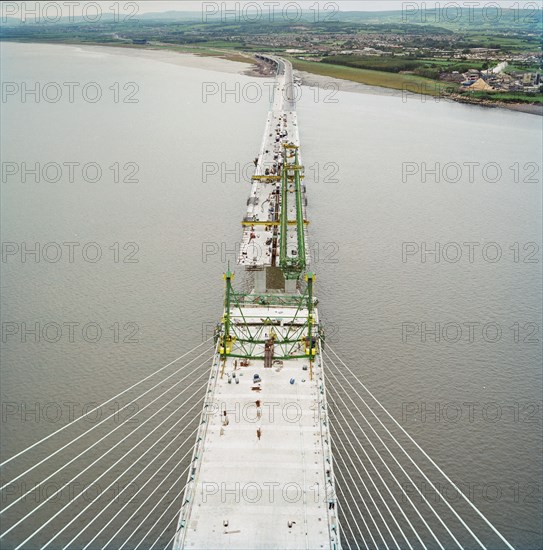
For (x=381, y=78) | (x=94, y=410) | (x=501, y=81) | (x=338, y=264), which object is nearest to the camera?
(x=94, y=410)

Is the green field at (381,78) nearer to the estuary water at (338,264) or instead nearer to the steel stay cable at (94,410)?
the estuary water at (338,264)

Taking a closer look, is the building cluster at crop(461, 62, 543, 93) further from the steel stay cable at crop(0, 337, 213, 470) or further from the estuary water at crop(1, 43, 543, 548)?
the steel stay cable at crop(0, 337, 213, 470)

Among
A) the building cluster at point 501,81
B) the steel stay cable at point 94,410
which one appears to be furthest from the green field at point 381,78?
the steel stay cable at point 94,410

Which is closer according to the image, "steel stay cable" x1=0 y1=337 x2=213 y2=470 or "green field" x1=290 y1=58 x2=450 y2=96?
"steel stay cable" x1=0 y1=337 x2=213 y2=470

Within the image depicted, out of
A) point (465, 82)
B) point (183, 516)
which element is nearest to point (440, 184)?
point (183, 516)

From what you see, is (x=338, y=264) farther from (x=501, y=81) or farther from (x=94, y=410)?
(x=501, y=81)

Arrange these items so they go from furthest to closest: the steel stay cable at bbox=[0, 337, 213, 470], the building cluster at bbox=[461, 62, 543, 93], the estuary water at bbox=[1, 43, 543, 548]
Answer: the building cluster at bbox=[461, 62, 543, 93] < the estuary water at bbox=[1, 43, 543, 548] < the steel stay cable at bbox=[0, 337, 213, 470]

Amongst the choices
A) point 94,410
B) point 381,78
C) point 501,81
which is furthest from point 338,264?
point 381,78

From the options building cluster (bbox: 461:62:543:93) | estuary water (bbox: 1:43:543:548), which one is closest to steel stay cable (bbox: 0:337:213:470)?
estuary water (bbox: 1:43:543:548)
